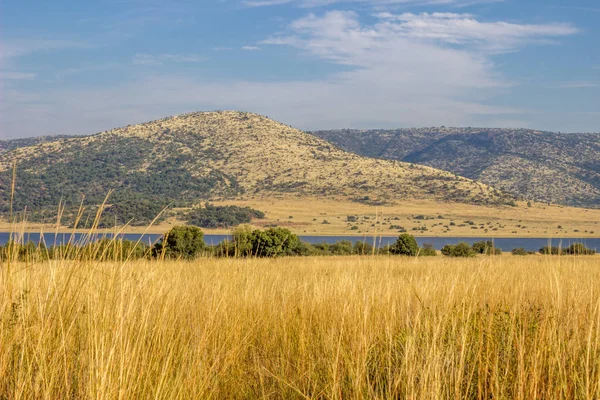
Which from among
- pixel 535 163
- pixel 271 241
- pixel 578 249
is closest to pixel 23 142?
pixel 535 163

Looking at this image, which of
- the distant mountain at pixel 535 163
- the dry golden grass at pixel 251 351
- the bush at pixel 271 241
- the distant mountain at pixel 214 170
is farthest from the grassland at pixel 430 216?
the dry golden grass at pixel 251 351

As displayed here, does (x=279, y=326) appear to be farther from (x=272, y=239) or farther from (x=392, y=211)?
(x=392, y=211)

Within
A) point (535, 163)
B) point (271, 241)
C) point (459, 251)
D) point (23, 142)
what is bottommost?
point (459, 251)

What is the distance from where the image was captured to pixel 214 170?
99688 millimetres

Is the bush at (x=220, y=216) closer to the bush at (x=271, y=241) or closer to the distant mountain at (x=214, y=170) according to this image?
the distant mountain at (x=214, y=170)

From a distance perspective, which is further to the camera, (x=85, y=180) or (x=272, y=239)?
(x=85, y=180)

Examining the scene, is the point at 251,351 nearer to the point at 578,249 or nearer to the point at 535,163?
the point at 578,249

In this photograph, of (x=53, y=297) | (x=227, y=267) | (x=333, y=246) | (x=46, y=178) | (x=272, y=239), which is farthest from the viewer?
(x=46, y=178)

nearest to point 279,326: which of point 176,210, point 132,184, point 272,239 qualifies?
point 272,239

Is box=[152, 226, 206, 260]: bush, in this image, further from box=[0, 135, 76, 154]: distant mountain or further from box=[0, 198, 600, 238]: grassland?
box=[0, 135, 76, 154]: distant mountain

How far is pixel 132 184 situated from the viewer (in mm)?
95062

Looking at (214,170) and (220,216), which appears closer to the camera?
(220,216)

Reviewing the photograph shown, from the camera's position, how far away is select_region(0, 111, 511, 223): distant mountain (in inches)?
3430

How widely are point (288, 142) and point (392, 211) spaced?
41.3 meters
